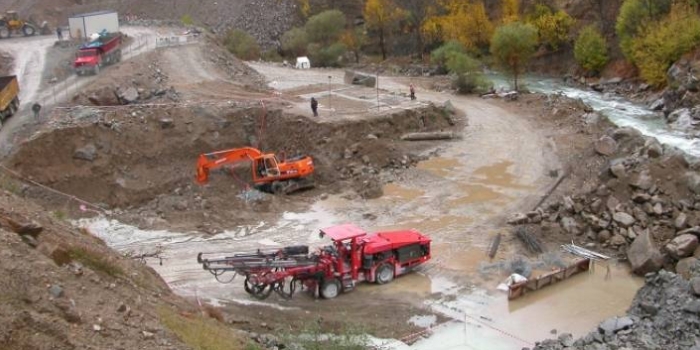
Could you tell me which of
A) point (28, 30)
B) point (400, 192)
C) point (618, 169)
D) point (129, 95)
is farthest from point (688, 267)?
point (28, 30)

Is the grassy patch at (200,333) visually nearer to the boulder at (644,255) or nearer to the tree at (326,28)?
the boulder at (644,255)

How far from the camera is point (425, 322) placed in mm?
19500

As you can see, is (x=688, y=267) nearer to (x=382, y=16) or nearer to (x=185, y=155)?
(x=185, y=155)

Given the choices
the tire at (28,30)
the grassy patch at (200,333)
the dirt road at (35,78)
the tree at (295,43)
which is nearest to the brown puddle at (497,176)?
the grassy patch at (200,333)

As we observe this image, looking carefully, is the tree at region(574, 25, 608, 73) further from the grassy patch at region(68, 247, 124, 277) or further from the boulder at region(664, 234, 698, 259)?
the grassy patch at region(68, 247, 124, 277)

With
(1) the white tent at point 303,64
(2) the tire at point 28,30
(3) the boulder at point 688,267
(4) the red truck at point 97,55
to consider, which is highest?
(4) the red truck at point 97,55

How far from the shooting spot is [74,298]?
13055mm

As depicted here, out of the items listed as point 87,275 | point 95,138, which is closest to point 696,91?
point 95,138

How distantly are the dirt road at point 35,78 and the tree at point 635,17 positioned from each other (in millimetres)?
31051

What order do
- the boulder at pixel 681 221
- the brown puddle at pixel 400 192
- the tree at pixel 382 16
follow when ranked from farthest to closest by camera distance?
1. the tree at pixel 382 16
2. the brown puddle at pixel 400 192
3. the boulder at pixel 681 221

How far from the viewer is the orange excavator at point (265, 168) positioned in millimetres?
29406

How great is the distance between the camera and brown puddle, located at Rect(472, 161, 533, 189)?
1172 inches

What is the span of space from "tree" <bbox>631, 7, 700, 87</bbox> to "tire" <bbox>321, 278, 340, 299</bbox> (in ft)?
108

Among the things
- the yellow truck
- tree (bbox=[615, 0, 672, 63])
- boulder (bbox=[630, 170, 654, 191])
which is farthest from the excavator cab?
tree (bbox=[615, 0, 672, 63])
